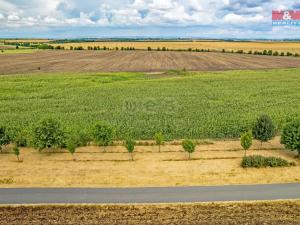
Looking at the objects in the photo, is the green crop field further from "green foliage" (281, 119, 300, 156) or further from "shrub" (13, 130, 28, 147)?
"green foliage" (281, 119, 300, 156)

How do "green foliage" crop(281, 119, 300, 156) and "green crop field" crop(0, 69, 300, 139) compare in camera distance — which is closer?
"green foliage" crop(281, 119, 300, 156)

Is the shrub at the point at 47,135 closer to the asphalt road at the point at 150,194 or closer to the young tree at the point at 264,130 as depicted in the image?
the asphalt road at the point at 150,194

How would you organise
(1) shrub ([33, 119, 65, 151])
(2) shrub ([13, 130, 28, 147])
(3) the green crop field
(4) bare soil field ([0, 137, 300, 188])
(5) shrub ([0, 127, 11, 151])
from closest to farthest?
1. (4) bare soil field ([0, 137, 300, 188])
2. (1) shrub ([33, 119, 65, 151])
3. (5) shrub ([0, 127, 11, 151])
4. (2) shrub ([13, 130, 28, 147])
5. (3) the green crop field

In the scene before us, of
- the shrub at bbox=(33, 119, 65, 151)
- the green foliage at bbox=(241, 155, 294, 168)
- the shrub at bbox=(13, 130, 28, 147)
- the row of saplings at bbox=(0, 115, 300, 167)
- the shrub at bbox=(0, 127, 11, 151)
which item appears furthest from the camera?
the shrub at bbox=(13, 130, 28, 147)

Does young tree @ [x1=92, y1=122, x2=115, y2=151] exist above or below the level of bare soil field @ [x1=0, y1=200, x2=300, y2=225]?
above

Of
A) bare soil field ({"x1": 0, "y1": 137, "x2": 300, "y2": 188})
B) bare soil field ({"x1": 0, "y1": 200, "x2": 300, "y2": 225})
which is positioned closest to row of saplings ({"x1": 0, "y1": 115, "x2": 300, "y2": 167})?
bare soil field ({"x1": 0, "y1": 137, "x2": 300, "y2": 188})

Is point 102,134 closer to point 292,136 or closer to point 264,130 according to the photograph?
point 264,130
